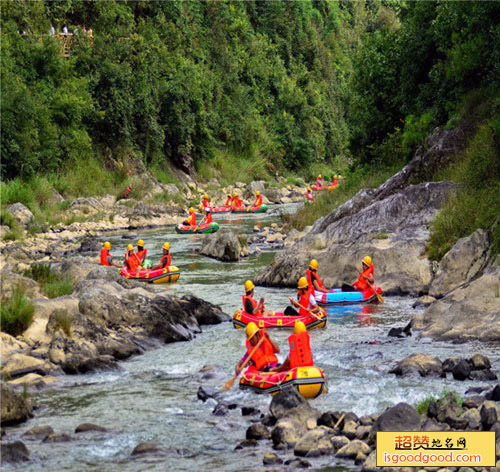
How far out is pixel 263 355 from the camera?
442 inches

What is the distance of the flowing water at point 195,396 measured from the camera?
331 inches

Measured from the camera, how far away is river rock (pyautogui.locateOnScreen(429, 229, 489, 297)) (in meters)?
16.8

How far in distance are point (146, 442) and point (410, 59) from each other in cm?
2224

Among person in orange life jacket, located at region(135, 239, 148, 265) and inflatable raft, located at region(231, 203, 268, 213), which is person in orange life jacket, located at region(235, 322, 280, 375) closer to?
person in orange life jacket, located at region(135, 239, 148, 265)

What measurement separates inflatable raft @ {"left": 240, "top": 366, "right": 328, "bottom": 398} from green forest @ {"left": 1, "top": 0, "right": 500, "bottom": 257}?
875 cm

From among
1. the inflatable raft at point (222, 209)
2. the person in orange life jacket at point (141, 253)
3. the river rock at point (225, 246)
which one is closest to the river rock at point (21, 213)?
the river rock at point (225, 246)

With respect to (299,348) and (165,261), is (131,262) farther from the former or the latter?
(299,348)

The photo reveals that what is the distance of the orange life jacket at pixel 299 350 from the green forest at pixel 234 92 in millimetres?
Answer: 8479

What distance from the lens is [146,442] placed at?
8.84 meters

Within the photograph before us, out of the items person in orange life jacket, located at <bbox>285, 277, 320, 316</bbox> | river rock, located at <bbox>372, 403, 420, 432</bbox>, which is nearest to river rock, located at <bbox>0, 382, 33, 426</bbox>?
river rock, located at <bbox>372, 403, 420, 432</bbox>

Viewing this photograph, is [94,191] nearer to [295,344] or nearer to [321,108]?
[295,344]

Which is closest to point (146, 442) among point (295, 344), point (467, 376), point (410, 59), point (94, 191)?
point (295, 344)

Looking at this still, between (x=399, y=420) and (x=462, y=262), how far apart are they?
9383 mm

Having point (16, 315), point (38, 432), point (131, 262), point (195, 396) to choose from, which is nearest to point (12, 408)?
point (38, 432)
